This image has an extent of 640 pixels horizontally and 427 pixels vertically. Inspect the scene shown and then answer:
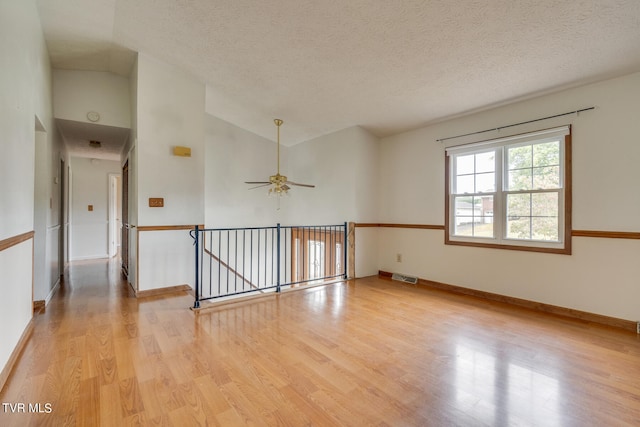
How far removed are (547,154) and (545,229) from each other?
887mm

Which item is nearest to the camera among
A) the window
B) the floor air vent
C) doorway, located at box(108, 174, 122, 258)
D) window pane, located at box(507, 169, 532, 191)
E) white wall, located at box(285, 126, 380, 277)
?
the window

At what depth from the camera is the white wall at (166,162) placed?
3.75m

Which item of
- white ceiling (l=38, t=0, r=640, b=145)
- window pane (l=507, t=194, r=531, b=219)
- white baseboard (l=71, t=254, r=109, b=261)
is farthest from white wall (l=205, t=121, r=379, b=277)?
white baseboard (l=71, t=254, r=109, b=261)

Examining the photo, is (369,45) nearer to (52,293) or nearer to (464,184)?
(464,184)

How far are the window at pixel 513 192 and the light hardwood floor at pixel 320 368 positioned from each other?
3.15ft

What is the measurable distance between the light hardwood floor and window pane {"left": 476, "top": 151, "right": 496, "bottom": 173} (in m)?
1.83

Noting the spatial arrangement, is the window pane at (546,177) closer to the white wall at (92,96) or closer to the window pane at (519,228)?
the window pane at (519,228)

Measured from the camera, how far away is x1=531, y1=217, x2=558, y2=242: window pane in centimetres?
335

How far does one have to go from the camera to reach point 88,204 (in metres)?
6.73

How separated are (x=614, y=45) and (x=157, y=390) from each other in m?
4.42

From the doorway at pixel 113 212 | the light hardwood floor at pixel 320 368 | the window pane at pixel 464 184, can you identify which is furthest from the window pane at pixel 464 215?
the doorway at pixel 113 212

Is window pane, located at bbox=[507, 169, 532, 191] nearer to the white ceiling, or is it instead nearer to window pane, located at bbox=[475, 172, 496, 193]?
window pane, located at bbox=[475, 172, 496, 193]

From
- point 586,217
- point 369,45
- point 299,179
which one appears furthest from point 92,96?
point 586,217

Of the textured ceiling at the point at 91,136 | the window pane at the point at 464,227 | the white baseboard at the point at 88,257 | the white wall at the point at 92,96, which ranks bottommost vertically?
the white baseboard at the point at 88,257
